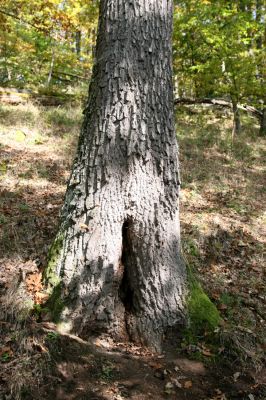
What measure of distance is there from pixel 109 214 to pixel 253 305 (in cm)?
245

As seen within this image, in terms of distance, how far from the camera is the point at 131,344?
355 cm

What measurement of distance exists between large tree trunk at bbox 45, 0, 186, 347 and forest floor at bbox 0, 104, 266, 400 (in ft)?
1.03

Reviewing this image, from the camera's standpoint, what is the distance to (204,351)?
11.7 ft

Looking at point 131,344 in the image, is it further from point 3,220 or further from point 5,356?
point 3,220

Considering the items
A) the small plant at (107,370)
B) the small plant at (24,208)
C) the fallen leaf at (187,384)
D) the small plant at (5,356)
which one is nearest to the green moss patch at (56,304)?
the small plant at (5,356)

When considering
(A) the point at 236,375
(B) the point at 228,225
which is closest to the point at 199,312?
(A) the point at 236,375

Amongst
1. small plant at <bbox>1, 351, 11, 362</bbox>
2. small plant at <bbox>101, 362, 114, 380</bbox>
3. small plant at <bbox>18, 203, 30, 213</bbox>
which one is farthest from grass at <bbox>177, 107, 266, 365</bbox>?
small plant at <bbox>18, 203, 30, 213</bbox>

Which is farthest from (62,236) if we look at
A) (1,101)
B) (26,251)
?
(1,101)

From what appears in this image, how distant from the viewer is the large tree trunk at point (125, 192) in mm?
3373

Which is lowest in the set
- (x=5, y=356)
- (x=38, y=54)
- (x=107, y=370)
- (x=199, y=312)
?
(x=107, y=370)

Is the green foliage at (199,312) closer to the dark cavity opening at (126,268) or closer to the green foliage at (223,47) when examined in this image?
the dark cavity opening at (126,268)

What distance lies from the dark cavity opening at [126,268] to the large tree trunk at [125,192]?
0.01 metres

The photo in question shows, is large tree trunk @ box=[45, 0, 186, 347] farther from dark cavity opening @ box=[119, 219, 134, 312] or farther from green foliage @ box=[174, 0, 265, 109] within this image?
green foliage @ box=[174, 0, 265, 109]

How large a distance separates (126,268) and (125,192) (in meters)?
0.79
